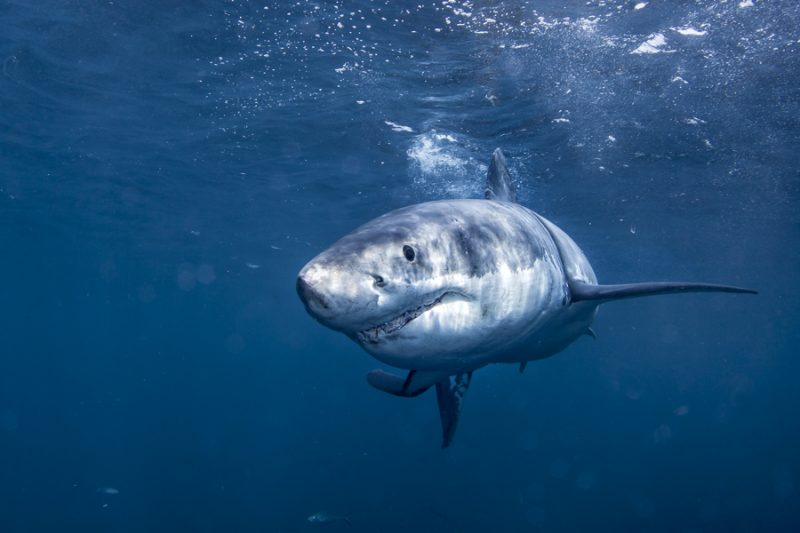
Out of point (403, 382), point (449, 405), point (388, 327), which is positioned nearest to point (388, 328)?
point (388, 327)

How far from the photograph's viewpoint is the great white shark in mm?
2057

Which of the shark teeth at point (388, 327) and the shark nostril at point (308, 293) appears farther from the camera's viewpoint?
the shark teeth at point (388, 327)

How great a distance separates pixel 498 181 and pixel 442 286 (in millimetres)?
3762

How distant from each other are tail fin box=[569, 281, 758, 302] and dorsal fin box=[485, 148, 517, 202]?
208 cm

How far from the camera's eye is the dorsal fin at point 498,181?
5.73 metres

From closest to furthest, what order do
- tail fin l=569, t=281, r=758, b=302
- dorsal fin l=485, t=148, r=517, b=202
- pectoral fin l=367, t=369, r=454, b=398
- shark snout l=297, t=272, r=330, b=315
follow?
1. shark snout l=297, t=272, r=330, b=315
2. tail fin l=569, t=281, r=758, b=302
3. pectoral fin l=367, t=369, r=454, b=398
4. dorsal fin l=485, t=148, r=517, b=202

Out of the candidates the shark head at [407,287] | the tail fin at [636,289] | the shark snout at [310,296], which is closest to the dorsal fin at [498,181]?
the tail fin at [636,289]

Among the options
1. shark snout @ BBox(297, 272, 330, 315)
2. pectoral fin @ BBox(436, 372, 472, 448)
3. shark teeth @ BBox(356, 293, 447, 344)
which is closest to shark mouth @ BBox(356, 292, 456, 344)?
shark teeth @ BBox(356, 293, 447, 344)

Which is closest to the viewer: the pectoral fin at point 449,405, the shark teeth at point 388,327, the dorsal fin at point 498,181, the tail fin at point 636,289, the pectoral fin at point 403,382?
the shark teeth at point 388,327

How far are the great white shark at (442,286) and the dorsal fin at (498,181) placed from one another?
1937 mm

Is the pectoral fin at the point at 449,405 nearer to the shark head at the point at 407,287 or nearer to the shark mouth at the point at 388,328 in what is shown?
the shark head at the point at 407,287

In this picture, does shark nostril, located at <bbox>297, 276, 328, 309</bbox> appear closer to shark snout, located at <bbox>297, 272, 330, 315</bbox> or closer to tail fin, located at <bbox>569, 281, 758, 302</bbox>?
shark snout, located at <bbox>297, 272, 330, 315</bbox>

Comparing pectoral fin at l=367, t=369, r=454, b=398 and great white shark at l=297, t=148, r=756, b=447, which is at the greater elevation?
great white shark at l=297, t=148, r=756, b=447

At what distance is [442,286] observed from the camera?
7.68ft
